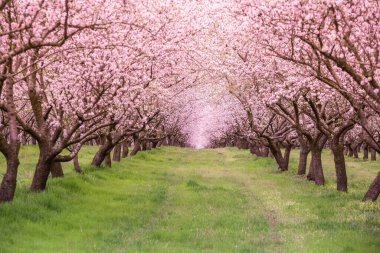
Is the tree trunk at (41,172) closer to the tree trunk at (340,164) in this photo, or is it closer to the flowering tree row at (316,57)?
the flowering tree row at (316,57)

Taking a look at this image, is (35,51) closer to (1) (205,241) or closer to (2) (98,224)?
(2) (98,224)

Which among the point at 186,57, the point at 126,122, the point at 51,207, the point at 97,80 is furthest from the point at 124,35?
the point at 126,122

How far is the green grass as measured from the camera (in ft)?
49.1

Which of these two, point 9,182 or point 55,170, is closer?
point 9,182

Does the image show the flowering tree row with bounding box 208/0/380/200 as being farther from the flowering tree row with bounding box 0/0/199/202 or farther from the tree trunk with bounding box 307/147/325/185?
the flowering tree row with bounding box 0/0/199/202

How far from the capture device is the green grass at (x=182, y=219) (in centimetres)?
1497

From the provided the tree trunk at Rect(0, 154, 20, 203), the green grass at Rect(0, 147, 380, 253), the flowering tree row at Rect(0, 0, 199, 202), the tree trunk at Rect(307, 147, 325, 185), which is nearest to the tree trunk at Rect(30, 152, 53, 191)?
the flowering tree row at Rect(0, 0, 199, 202)

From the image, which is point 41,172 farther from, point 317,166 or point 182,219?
point 317,166

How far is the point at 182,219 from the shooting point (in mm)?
19406

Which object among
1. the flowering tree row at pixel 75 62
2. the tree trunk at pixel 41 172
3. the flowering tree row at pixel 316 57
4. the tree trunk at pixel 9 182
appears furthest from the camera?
the tree trunk at pixel 41 172

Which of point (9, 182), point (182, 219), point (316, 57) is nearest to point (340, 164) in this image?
point (316, 57)

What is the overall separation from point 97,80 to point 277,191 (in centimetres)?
1220

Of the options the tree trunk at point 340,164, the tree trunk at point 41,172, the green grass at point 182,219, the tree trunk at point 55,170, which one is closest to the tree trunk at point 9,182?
the green grass at point 182,219

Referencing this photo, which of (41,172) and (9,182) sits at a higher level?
(41,172)
